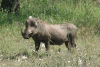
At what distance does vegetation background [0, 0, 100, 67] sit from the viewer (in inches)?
161

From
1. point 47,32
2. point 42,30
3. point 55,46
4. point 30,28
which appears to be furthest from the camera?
point 55,46

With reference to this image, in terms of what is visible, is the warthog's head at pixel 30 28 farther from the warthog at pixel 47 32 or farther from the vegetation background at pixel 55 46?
the vegetation background at pixel 55 46

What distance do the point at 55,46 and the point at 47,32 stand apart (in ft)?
4.45

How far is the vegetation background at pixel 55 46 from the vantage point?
13.5 ft

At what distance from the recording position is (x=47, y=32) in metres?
5.30

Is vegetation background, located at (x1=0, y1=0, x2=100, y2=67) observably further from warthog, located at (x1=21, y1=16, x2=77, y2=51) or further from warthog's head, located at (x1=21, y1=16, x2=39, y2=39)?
warthog's head, located at (x1=21, y1=16, x2=39, y2=39)

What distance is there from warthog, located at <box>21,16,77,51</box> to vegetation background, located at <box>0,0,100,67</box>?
285 mm

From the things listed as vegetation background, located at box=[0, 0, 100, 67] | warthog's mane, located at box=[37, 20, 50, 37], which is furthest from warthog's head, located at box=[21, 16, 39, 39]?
vegetation background, located at box=[0, 0, 100, 67]

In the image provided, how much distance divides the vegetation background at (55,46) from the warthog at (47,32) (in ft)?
0.93

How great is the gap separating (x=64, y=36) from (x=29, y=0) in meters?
6.75

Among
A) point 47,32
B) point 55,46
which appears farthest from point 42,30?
point 55,46

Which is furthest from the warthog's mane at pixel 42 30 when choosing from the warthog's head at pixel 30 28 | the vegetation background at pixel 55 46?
the vegetation background at pixel 55 46

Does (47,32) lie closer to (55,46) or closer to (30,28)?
(30,28)

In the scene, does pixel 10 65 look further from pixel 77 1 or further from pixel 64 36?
pixel 77 1
